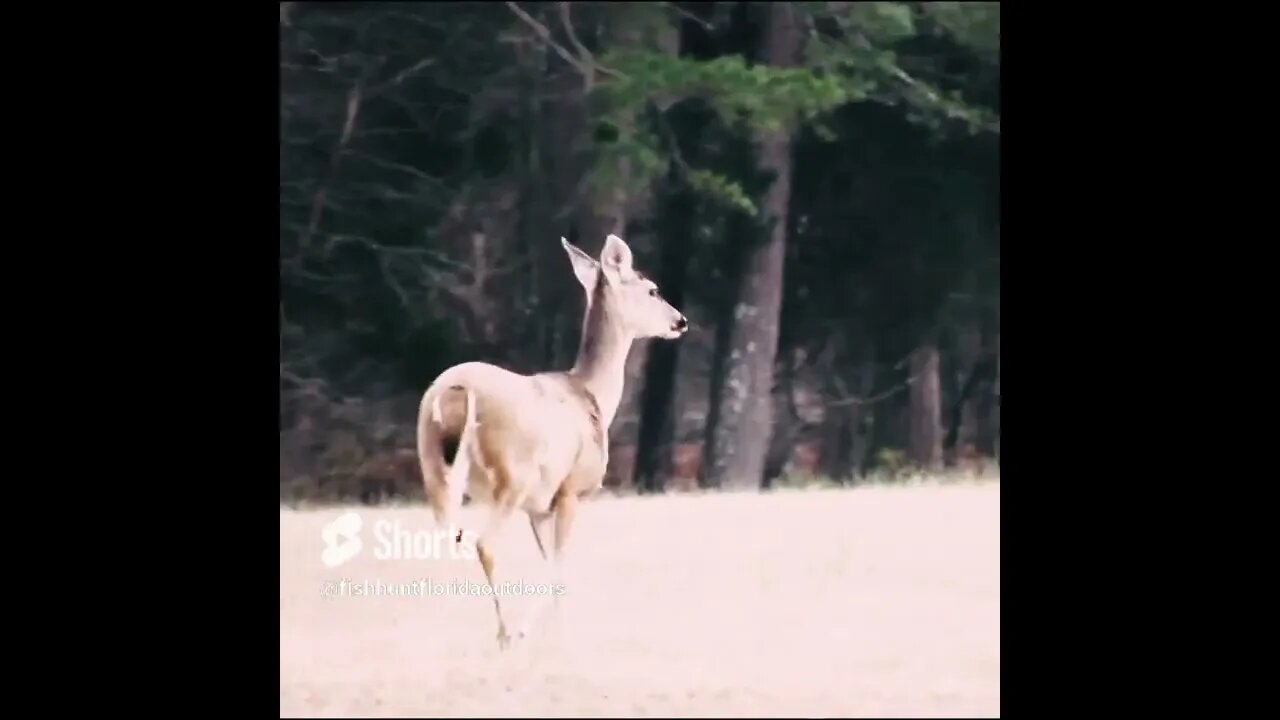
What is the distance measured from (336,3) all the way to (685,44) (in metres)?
0.65

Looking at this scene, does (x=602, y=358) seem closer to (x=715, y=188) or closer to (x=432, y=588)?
(x=715, y=188)

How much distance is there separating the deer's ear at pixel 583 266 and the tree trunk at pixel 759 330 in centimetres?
27

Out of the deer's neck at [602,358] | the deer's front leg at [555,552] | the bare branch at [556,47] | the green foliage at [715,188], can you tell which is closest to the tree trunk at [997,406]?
the green foliage at [715,188]

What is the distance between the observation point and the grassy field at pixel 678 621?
234 cm

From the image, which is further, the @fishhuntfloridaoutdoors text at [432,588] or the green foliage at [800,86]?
the green foliage at [800,86]

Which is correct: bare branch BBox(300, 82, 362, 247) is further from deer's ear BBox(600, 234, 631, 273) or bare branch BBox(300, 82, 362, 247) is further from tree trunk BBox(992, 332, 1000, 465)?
tree trunk BBox(992, 332, 1000, 465)

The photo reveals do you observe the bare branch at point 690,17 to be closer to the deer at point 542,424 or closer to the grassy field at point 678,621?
the deer at point 542,424

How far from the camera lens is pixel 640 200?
8.04 ft

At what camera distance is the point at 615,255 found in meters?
2.43
